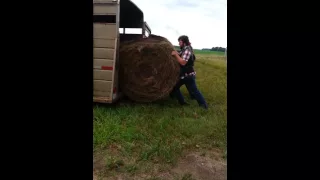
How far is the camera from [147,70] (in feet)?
21.8

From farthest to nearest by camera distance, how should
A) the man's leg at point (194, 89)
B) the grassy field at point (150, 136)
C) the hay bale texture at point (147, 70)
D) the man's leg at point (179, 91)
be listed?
1. the man's leg at point (179, 91)
2. the man's leg at point (194, 89)
3. the hay bale texture at point (147, 70)
4. the grassy field at point (150, 136)

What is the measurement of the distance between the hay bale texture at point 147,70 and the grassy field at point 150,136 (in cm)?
35

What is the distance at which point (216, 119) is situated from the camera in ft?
19.5

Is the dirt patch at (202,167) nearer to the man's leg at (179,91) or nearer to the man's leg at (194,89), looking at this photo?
the man's leg at (194,89)

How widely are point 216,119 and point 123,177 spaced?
9.58 ft

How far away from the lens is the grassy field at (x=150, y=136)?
386cm

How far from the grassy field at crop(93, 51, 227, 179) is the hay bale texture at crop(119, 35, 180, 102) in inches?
13.8

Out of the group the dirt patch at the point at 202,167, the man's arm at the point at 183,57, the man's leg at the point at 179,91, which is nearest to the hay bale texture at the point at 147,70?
the man's arm at the point at 183,57

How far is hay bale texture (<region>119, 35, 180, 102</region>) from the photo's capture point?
651 cm

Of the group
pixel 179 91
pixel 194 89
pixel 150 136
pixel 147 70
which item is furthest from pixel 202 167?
pixel 179 91

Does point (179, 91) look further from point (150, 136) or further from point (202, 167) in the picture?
point (202, 167)

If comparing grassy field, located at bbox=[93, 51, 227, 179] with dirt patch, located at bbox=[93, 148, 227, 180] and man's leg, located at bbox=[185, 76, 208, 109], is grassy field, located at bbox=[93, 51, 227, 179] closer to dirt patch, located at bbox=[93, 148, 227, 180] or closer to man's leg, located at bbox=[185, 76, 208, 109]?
dirt patch, located at bbox=[93, 148, 227, 180]
